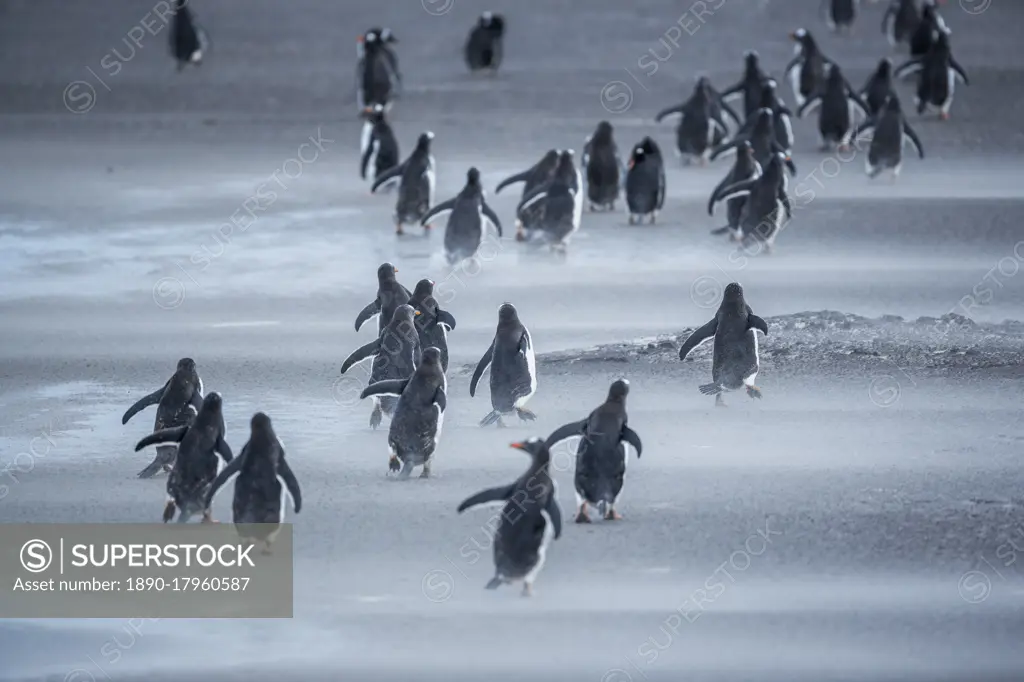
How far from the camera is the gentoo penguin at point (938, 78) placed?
17.1 meters

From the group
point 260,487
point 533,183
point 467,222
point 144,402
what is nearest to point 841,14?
point 533,183

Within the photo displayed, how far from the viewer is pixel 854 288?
1109 cm

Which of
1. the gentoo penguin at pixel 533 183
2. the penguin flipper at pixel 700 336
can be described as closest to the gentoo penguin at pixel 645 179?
the gentoo penguin at pixel 533 183

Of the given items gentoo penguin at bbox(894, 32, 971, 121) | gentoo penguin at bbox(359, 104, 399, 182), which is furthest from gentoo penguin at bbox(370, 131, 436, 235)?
gentoo penguin at bbox(894, 32, 971, 121)

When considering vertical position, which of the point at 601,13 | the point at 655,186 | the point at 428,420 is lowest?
the point at 428,420

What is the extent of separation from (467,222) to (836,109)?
18.1 feet

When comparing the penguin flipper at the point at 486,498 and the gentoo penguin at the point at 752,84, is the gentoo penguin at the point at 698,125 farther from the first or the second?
Result: the penguin flipper at the point at 486,498

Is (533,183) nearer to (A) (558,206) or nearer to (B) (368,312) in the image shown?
(A) (558,206)

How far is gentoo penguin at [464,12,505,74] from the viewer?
19.7 m

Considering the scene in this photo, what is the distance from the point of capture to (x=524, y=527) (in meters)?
6.31

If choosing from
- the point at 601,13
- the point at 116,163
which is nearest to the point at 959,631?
the point at 116,163

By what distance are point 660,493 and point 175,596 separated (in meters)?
2.20

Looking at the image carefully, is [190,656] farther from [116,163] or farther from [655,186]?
[116,163]

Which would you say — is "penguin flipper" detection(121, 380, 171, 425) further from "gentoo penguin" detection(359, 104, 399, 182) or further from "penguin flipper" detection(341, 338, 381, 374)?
"gentoo penguin" detection(359, 104, 399, 182)
